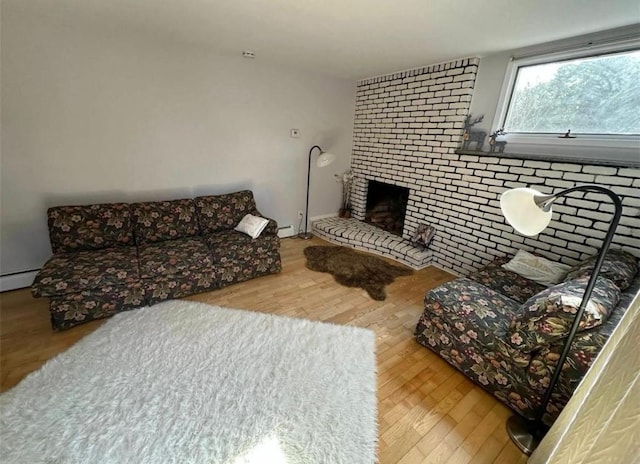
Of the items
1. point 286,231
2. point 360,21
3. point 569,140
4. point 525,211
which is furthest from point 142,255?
point 569,140

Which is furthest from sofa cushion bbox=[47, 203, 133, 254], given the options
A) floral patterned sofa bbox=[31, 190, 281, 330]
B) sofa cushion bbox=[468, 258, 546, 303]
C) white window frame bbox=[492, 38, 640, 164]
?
white window frame bbox=[492, 38, 640, 164]

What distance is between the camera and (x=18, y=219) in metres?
2.37

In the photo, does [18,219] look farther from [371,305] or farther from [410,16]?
[410,16]

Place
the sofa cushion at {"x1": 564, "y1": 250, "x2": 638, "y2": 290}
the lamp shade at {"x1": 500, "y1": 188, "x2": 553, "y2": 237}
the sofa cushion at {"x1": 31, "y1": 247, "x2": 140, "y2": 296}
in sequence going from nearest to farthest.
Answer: the lamp shade at {"x1": 500, "y1": 188, "x2": 553, "y2": 237} < the sofa cushion at {"x1": 564, "y1": 250, "x2": 638, "y2": 290} < the sofa cushion at {"x1": 31, "y1": 247, "x2": 140, "y2": 296}

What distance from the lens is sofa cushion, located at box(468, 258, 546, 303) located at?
2.10 m

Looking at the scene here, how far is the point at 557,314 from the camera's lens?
1.39 meters

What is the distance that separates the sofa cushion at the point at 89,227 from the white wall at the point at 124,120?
291 millimetres

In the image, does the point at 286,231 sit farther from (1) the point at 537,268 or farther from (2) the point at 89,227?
(1) the point at 537,268

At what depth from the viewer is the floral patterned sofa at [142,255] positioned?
2.03 metres

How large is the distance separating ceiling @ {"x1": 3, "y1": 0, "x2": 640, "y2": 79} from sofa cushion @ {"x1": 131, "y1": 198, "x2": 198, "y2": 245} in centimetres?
157

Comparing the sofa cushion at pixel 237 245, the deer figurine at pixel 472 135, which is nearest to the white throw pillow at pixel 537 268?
the deer figurine at pixel 472 135

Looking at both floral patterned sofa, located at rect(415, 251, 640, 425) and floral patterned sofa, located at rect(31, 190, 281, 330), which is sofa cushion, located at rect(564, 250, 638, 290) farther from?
floral patterned sofa, located at rect(31, 190, 281, 330)

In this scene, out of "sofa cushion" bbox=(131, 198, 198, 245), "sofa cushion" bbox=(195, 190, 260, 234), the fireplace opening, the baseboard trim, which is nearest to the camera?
the baseboard trim

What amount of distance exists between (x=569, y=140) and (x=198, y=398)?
3.44 metres
